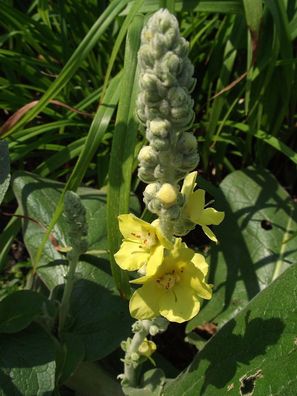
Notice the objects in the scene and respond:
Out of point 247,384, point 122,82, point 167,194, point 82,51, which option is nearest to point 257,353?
point 247,384

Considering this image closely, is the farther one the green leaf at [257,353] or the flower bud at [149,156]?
the green leaf at [257,353]

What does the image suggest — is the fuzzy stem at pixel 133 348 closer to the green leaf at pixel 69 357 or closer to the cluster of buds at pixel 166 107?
the green leaf at pixel 69 357

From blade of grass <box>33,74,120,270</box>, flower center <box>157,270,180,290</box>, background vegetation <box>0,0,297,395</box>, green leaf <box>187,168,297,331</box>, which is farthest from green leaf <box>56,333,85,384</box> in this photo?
flower center <box>157,270,180,290</box>

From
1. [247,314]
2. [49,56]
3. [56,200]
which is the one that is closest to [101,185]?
[56,200]

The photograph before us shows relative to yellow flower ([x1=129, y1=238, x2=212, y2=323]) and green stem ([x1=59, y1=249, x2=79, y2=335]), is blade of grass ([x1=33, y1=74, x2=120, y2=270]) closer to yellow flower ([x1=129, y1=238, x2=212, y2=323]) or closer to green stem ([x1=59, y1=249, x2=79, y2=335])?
green stem ([x1=59, y1=249, x2=79, y2=335])

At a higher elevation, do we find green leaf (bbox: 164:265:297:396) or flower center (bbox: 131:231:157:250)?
flower center (bbox: 131:231:157:250)

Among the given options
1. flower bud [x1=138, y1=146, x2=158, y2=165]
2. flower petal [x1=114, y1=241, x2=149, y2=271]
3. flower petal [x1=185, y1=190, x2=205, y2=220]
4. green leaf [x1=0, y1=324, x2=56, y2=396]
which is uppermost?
flower bud [x1=138, y1=146, x2=158, y2=165]

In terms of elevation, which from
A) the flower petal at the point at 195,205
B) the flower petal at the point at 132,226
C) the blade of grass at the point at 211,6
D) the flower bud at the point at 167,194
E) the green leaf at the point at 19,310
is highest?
the blade of grass at the point at 211,6

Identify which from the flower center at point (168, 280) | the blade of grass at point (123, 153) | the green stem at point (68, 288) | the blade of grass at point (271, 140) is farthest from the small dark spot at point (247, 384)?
the blade of grass at point (271, 140)
